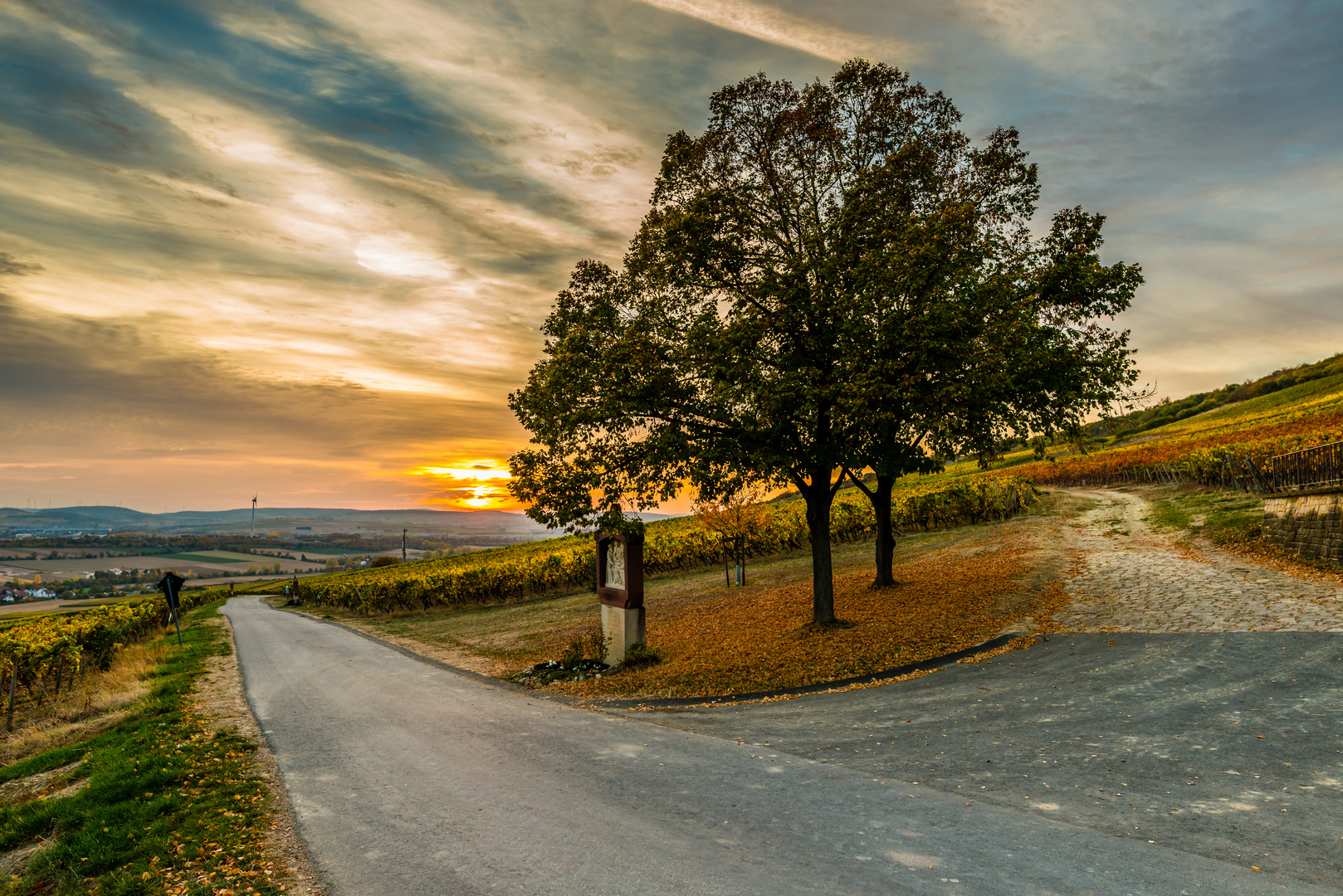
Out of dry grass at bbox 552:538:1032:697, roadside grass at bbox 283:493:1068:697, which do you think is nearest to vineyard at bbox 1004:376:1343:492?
roadside grass at bbox 283:493:1068:697

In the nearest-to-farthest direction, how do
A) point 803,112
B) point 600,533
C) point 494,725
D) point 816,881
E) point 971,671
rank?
point 816,881 → point 494,725 → point 971,671 → point 803,112 → point 600,533

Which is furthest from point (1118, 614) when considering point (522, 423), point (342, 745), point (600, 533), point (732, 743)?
point (342, 745)

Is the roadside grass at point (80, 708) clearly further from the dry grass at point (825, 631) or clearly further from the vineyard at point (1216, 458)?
the vineyard at point (1216, 458)

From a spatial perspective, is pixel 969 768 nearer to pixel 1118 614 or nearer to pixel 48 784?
pixel 1118 614

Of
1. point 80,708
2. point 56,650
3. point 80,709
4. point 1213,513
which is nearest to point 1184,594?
point 1213,513

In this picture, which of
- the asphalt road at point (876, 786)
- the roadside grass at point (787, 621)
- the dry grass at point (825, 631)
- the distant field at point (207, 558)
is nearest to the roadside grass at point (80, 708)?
the asphalt road at point (876, 786)

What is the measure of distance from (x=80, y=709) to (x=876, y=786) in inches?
780

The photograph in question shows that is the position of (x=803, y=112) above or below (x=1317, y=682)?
above

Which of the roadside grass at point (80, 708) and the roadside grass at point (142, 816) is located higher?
the roadside grass at point (142, 816)

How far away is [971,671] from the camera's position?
37.4 feet

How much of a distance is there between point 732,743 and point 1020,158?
17.0m

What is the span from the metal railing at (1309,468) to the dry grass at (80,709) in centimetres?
2949

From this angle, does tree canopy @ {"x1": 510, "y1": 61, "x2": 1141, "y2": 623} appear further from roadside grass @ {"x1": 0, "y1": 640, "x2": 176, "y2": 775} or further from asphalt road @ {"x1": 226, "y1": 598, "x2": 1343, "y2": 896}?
roadside grass @ {"x1": 0, "y1": 640, "x2": 176, "y2": 775}

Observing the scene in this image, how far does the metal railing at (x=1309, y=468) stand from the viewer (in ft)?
54.8
